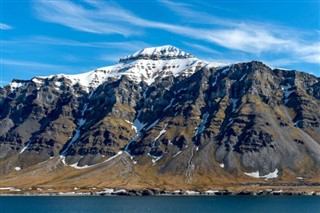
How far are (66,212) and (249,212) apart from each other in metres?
68.4

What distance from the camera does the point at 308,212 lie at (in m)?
171

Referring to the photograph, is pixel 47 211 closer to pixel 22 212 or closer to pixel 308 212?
pixel 22 212

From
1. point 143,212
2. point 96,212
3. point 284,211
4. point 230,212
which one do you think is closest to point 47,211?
point 96,212

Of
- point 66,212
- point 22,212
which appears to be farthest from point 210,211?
point 22,212

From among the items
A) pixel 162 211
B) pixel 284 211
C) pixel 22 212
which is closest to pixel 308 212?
pixel 284 211

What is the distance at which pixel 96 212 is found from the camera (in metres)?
181

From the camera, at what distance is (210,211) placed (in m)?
181

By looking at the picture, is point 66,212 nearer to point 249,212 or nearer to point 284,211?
point 249,212

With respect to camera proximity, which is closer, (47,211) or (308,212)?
(308,212)

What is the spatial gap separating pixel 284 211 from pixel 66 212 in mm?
81328

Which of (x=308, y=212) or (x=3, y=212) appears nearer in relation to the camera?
(x=308, y=212)

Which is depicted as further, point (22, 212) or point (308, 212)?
point (22, 212)

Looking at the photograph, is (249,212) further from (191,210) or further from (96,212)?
(96,212)

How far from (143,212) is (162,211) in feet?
25.2
